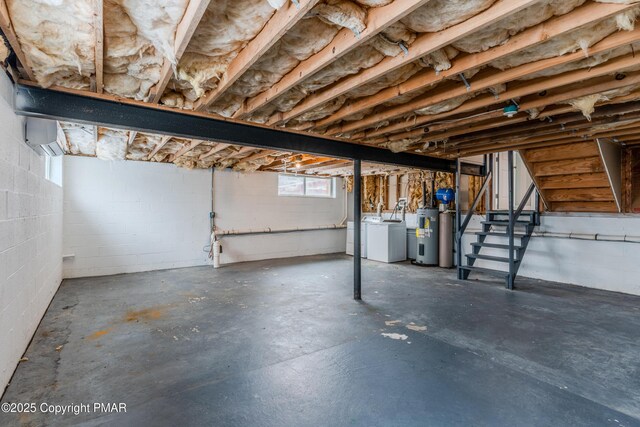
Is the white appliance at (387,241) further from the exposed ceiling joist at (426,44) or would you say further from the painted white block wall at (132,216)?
the exposed ceiling joist at (426,44)

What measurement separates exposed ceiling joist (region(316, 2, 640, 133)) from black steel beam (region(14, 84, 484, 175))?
1.27 metres

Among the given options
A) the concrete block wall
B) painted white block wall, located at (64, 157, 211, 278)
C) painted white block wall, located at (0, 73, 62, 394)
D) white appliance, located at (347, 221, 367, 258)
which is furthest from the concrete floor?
white appliance, located at (347, 221, 367, 258)

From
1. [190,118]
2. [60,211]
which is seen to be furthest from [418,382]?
[60,211]

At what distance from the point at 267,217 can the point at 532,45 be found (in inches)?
242

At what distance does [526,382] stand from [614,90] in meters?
2.20

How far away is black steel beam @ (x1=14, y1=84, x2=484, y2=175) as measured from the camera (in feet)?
7.50

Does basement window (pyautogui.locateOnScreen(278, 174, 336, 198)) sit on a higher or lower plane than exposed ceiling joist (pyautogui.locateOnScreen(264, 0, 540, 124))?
lower

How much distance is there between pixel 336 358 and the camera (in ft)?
8.13

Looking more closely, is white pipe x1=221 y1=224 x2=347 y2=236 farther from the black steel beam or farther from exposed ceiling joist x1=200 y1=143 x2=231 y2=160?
the black steel beam

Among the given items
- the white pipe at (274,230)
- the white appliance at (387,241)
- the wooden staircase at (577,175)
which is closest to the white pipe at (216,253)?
the white pipe at (274,230)

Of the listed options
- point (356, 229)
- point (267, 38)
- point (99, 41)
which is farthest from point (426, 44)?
point (356, 229)

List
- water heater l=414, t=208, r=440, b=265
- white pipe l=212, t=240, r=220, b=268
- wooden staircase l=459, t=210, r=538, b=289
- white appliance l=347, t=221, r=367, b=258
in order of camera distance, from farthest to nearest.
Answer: white appliance l=347, t=221, r=367, b=258
water heater l=414, t=208, r=440, b=265
white pipe l=212, t=240, r=220, b=268
wooden staircase l=459, t=210, r=538, b=289

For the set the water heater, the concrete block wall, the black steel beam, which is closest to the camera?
the black steel beam

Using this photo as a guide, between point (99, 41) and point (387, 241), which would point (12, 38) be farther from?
point (387, 241)
